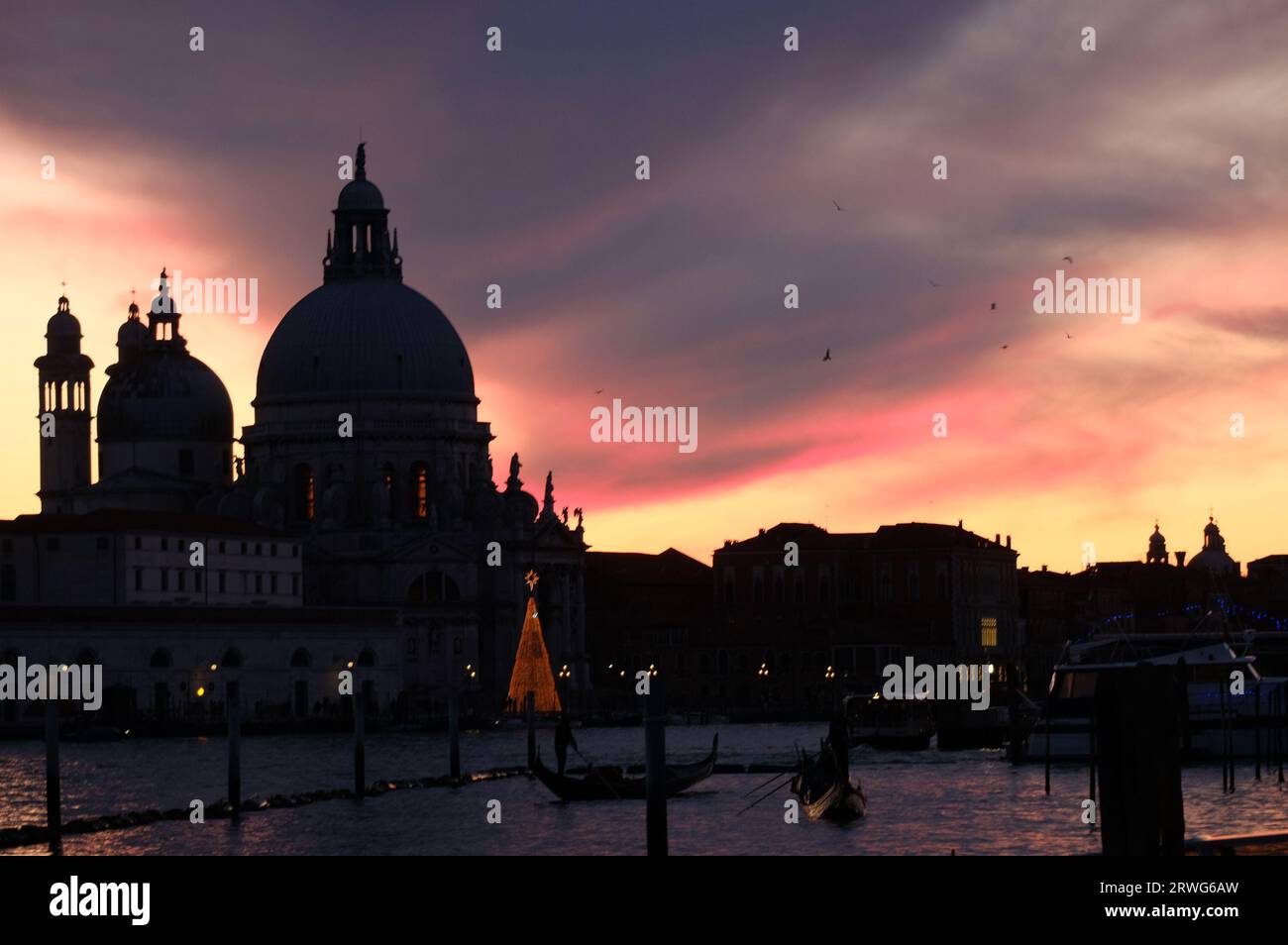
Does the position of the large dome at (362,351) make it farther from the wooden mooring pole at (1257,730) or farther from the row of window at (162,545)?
the wooden mooring pole at (1257,730)

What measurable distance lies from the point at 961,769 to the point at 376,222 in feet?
220

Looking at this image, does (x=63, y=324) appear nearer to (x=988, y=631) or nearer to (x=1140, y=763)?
(x=988, y=631)

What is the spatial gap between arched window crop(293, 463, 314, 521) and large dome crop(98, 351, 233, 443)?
21.3ft

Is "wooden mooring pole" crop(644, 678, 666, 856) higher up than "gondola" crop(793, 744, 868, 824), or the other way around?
"wooden mooring pole" crop(644, 678, 666, 856)

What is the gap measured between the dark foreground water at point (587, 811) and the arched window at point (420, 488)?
49545 millimetres

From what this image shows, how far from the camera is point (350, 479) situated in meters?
121

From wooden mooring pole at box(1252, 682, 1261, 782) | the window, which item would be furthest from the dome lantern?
wooden mooring pole at box(1252, 682, 1261, 782)

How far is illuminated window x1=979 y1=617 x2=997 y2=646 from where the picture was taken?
13600 cm

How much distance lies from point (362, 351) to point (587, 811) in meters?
72.9

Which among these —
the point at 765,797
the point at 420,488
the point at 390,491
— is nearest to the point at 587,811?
the point at 765,797

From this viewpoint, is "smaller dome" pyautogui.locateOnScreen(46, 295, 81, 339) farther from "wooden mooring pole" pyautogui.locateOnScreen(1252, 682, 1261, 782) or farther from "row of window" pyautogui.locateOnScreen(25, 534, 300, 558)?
"wooden mooring pole" pyautogui.locateOnScreen(1252, 682, 1261, 782)

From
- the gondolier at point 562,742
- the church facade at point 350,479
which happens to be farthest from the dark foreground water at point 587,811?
the church facade at point 350,479
